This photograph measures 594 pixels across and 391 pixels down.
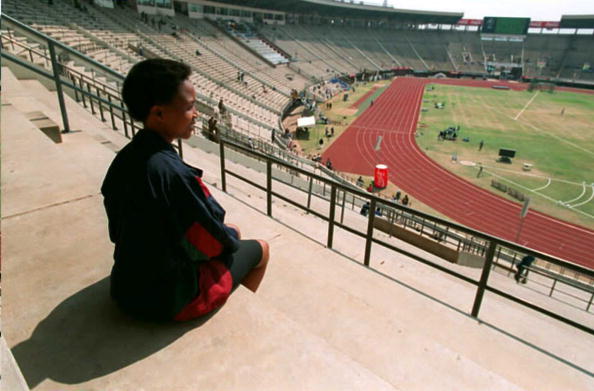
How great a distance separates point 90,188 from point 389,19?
9368cm

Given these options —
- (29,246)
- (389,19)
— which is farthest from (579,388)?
(389,19)

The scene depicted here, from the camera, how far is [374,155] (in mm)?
27281

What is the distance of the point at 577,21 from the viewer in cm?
7562

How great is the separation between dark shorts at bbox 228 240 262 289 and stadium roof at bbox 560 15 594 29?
3856 inches

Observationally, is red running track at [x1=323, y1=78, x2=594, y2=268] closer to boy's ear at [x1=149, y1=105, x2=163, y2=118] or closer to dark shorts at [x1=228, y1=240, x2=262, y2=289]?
dark shorts at [x1=228, y1=240, x2=262, y2=289]

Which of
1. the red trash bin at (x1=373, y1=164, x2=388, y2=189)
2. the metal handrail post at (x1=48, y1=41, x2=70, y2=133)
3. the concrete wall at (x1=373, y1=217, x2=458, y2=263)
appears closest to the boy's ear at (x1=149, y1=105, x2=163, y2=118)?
the metal handrail post at (x1=48, y1=41, x2=70, y2=133)

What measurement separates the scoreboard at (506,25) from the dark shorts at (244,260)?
103 meters

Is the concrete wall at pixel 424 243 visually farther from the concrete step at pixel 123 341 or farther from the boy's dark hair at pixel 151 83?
the boy's dark hair at pixel 151 83

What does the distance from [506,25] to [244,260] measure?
103355mm

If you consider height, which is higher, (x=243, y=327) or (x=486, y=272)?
(x=243, y=327)

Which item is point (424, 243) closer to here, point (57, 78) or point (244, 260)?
point (244, 260)

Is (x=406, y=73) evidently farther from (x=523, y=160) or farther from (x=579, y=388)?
(x=579, y=388)

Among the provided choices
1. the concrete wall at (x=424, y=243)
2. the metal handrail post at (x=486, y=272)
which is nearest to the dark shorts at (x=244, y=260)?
the metal handrail post at (x=486, y=272)

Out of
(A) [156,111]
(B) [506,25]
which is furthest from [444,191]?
(B) [506,25]
